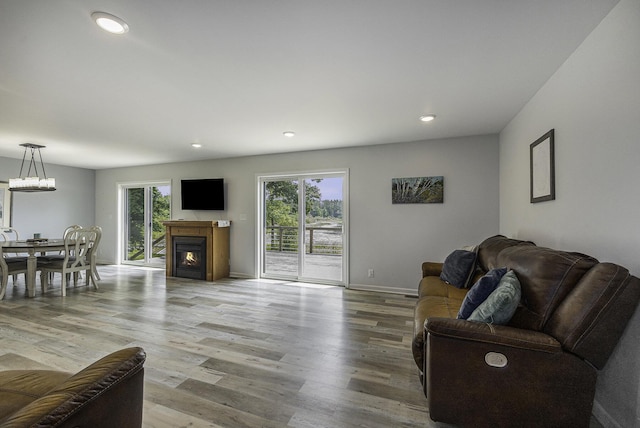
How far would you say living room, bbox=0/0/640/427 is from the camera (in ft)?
5.13

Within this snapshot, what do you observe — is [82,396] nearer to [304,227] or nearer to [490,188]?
[304,227]

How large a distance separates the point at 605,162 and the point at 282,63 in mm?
2197

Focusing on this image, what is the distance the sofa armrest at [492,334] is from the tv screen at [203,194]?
4.97 m

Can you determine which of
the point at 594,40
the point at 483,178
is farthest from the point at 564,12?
the point at 483,178

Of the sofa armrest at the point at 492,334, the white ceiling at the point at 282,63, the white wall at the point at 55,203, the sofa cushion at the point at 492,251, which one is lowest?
the sofa armrest at the point at 492,334

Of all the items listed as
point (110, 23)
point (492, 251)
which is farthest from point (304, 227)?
point (110, 23)

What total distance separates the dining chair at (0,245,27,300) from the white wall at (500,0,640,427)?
259 inches

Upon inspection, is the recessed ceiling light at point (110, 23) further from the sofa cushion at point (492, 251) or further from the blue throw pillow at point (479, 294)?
the sofa cushion at point (492, 251)

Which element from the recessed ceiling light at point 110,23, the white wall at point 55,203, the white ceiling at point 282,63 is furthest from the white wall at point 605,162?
the white wall at point 55,203

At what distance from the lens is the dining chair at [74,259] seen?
442 centimetres

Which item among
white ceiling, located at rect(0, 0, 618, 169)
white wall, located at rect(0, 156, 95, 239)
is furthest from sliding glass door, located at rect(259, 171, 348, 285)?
white wall, located at rect(0, 156, 95, 239)

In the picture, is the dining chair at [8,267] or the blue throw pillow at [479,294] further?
the dining chair at [8,267]

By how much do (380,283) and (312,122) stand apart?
2.69 meters

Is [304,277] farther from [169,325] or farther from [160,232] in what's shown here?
[160,232]
